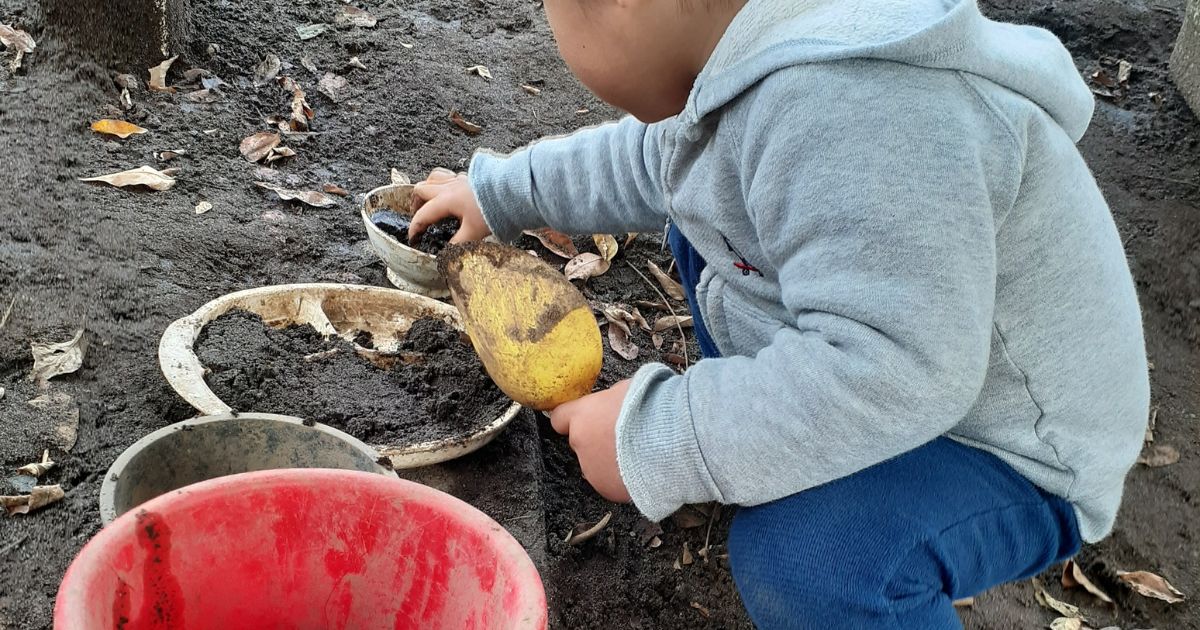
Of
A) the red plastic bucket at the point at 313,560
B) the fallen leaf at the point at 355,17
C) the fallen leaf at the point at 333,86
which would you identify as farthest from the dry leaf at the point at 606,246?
the red plastic bucket at the point at 313,560

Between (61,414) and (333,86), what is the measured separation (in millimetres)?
1885

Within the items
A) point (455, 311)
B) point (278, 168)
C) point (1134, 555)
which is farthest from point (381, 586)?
point (278, 168)

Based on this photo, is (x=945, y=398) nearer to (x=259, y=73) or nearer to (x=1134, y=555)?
(x=1134, y=555)

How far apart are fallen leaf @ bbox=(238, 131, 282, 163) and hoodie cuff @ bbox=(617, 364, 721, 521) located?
2005mm

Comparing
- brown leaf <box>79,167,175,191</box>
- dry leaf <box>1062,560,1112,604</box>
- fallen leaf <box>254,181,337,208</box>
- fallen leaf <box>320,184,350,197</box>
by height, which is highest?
brown leaf <box>79,167,175,191</box>

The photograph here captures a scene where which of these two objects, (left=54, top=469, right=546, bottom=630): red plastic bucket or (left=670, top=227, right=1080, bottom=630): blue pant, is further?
(left=670, top=227, right=1080, bottom=630): blue pant

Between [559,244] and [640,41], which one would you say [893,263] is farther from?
[559,244]

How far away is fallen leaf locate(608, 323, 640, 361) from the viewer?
2.70 m

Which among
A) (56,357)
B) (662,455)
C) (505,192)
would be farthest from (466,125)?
(662,455)

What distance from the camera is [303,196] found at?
9.80ft

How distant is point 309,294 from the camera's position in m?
2.32

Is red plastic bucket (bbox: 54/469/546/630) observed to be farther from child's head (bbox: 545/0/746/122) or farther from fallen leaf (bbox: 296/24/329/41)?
fallen leaf (bbox: 296/24/329/41)

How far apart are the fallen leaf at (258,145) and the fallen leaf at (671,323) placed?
51.5 inches

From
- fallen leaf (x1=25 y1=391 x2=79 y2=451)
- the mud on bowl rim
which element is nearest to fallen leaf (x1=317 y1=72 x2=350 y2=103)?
the mud on bowl rim
